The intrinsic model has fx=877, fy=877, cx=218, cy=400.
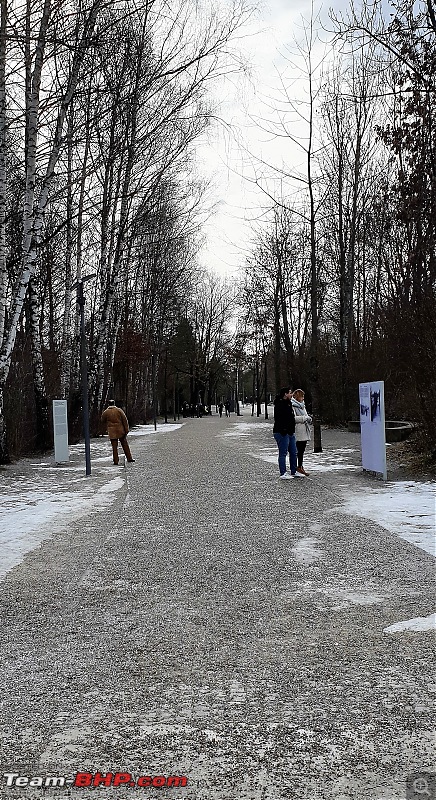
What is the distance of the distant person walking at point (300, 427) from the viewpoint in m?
17.4

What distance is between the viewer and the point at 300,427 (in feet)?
57.4

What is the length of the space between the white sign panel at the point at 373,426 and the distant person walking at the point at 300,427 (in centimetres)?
115

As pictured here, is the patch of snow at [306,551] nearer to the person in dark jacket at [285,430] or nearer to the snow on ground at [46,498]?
the snow on ground at [46,498]

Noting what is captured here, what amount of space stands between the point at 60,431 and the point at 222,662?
1593 cm

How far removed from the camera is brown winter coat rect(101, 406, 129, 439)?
2052 cm

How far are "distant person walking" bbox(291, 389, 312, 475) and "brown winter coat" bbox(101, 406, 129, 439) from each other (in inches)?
181

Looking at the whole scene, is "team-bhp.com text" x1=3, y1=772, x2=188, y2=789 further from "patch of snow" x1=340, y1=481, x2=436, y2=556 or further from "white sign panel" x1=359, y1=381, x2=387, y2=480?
"white sign panel" x1=359, y1=381, x2=387, y2=480

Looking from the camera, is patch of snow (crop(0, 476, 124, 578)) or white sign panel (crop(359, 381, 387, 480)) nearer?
patch of snow (crop(0, 476, 124, 578))

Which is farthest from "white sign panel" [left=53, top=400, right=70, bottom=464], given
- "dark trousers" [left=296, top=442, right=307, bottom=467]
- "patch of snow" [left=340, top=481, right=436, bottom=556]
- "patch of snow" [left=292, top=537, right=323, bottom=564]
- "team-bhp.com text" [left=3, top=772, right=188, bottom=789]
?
"team-bhp.com text" [left=3, top=772, right=188, bottom=789]

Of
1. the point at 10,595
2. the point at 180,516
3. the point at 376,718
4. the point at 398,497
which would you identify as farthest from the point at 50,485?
the point at 376,718

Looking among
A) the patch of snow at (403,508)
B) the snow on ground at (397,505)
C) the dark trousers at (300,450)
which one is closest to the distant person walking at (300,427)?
the dark trousers at (300,450)

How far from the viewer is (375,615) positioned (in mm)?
6645

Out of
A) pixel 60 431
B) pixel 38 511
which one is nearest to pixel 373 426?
pixel 38 511

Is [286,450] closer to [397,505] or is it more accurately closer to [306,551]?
[397,505]
